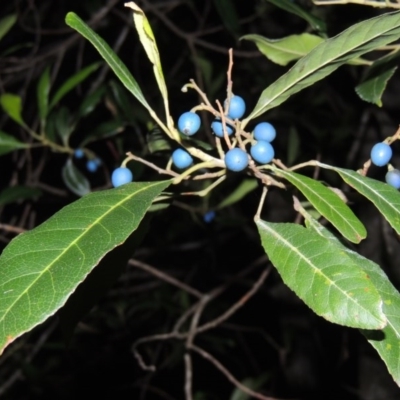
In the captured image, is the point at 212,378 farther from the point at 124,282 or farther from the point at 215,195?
the point at 215,195

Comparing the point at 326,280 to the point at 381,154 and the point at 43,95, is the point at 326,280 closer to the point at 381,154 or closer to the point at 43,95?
the point at 381,154

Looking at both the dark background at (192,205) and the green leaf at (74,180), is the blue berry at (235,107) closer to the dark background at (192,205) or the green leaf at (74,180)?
the dark background at (192,205)

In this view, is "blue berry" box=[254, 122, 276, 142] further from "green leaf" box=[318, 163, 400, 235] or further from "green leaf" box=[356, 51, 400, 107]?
"green leaf" box=[356, 51, 400, 107]

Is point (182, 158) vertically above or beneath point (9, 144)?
above

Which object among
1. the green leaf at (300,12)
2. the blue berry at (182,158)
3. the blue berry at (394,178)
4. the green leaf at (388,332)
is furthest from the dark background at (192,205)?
the green leaf at (388,332)

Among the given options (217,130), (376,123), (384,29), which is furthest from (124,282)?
(384,29)

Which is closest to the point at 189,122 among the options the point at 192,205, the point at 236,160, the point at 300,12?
the point at 236,160

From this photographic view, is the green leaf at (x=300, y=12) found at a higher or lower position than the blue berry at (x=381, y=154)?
higher

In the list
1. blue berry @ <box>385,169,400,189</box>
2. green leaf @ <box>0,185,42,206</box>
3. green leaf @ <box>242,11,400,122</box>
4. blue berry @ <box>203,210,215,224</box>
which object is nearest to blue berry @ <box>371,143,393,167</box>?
blue berry @ <box>385,169,400,189</box>
